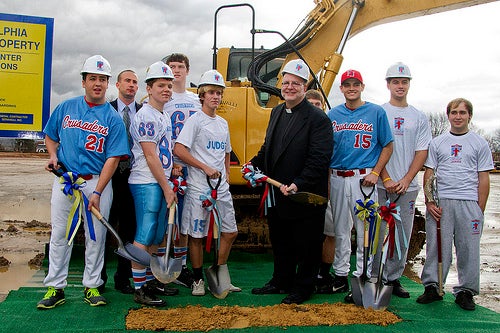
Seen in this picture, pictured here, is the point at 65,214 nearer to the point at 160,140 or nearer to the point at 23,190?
the point at 160,140

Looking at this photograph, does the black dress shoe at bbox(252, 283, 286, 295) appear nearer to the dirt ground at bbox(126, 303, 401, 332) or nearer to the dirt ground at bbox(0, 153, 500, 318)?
the dirt ground at bbox(126, 303, 401, 332)

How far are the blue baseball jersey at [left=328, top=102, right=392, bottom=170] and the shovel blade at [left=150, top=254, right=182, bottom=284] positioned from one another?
1.62 metres

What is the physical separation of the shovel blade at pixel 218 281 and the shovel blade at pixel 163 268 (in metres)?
0.44

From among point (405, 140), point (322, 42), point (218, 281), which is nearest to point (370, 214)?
point (405, 140)

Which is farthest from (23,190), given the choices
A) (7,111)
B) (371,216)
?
(371,216)

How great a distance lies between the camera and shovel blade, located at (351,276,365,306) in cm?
446

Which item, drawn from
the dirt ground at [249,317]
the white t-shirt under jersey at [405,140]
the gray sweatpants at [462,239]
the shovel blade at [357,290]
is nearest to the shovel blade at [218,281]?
the dirt ground at [249,317]

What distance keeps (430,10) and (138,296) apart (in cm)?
544

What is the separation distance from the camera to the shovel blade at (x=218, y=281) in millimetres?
4703

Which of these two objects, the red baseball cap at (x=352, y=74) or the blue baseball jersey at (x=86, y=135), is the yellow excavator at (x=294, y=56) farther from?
the blue baseball jersey at (x=86, y=135)

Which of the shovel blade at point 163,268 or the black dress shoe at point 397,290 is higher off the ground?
the shovel blade at point 163,268

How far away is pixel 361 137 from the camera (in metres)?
4.68

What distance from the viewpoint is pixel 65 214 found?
4.27 metres

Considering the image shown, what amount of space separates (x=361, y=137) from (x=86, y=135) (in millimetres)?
2258
